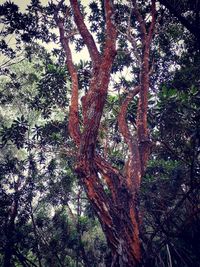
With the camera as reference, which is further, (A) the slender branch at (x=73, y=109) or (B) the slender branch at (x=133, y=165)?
(A) the slender branch at (x=73, y=109)

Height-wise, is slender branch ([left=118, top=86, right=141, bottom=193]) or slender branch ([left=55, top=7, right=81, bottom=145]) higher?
slender branch ([left=55, top=7, right=81, bottom=145])

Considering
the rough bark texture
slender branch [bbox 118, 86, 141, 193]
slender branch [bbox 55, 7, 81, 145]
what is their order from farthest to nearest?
slender branch [bbox 55, 7, 81, 145], slender branch [bbox 118, 86, 141, 193], the rough bark texture

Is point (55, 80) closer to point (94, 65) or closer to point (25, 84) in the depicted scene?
point (94, 65)

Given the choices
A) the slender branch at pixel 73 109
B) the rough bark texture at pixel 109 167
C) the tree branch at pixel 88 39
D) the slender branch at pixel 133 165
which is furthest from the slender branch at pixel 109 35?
the slender branch at pixel 133 165

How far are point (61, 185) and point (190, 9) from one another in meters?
7.93

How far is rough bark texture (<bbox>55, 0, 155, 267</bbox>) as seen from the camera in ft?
13.3

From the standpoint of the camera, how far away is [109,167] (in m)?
4.96

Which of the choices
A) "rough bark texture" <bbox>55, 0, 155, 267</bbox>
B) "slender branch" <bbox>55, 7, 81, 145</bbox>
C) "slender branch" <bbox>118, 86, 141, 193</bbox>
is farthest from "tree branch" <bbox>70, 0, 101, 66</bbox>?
"slender branch" <bbox>118, 86, 141, 193</bbox>

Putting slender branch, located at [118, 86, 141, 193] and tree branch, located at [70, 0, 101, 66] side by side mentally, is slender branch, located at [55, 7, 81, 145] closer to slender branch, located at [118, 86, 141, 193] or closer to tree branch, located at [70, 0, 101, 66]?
tree branch, located at [70, 0, 101, 66]

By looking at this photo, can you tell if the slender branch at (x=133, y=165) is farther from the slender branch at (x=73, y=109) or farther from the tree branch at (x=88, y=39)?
the tree branch at (x=88, y=39)

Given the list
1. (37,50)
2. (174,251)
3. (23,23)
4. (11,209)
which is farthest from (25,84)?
(174,251)

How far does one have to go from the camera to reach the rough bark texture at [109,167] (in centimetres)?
405

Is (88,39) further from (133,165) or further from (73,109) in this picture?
(133,165)

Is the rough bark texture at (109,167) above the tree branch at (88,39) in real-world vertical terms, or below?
below
